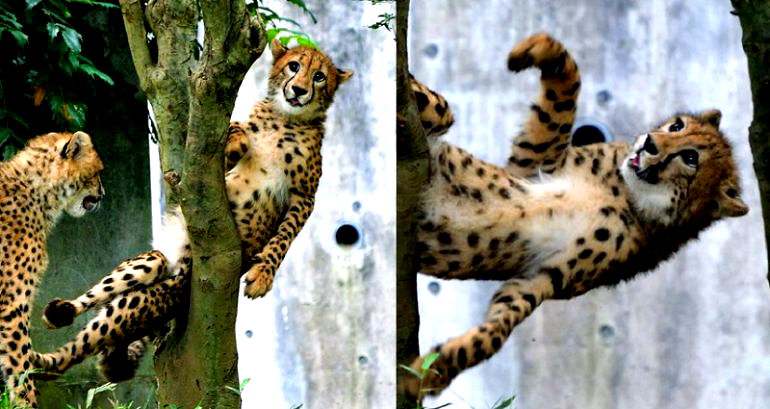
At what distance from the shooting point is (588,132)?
4.61 meters

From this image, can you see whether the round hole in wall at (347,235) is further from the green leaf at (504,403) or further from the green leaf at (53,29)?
the green leaf at (53,29)

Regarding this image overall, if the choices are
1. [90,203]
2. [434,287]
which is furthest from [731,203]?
[90,203]

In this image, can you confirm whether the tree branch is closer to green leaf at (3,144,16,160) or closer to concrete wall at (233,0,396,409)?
concrete wall at (233,0,396,409)

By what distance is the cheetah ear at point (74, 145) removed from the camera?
4.30 meters

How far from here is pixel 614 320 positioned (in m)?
4.68

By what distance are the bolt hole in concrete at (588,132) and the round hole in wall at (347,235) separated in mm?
921

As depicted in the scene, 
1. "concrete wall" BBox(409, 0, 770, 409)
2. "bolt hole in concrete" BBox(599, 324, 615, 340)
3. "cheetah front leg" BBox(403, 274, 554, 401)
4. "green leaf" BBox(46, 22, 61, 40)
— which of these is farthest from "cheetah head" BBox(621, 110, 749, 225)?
"green leaf" BBox(46, 22, 61, 40)

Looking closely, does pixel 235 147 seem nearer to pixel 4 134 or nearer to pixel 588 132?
pixel 4 134

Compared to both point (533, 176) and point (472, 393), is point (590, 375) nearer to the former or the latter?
point (472, 393)

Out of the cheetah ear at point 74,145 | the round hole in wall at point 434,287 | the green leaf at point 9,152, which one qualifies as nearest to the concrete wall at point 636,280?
the round hole in wall at point 434,287

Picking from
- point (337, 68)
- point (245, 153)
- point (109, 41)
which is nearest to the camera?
point (245, 153)

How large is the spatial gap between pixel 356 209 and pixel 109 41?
1.67 m

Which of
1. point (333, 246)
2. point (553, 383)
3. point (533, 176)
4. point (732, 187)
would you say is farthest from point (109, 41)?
point (732, 187)

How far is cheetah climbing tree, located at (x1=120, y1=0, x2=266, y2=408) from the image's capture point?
289 cm
